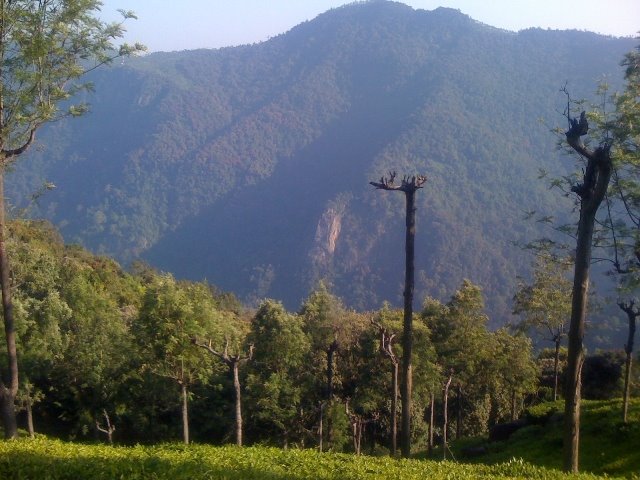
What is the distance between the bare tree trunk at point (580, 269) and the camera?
9.22 meters

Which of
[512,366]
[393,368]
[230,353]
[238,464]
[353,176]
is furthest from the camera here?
[353,176]

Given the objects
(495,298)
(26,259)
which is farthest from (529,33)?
(26,259)

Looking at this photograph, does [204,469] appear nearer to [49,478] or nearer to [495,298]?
[49,478]

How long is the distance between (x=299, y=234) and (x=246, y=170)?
42.5m

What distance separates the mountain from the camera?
112 metres

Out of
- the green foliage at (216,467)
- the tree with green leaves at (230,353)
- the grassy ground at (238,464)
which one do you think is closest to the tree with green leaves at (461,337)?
the tree with green leaves at (230,353)

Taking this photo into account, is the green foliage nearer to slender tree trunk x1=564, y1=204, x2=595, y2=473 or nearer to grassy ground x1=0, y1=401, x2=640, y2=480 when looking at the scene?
grassy ground x1=0, y1=401, x2=640, y2=480

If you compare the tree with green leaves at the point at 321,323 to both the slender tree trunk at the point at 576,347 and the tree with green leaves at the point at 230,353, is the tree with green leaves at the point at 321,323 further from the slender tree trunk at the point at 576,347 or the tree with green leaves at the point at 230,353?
the slender tree trunk at the point at 576,347

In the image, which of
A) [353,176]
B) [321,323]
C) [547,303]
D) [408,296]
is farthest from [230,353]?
[353,176]

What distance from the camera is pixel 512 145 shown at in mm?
133625

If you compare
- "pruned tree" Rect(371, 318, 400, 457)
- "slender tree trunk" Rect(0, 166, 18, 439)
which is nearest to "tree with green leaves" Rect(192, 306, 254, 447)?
"pruned tree" Rect(371, 318, 400, 457)

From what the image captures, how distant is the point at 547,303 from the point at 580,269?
66.4 feet

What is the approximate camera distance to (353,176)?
145 metres

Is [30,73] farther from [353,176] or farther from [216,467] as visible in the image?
[353,176]
